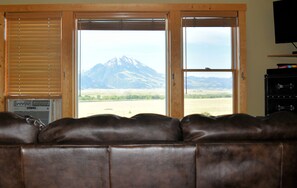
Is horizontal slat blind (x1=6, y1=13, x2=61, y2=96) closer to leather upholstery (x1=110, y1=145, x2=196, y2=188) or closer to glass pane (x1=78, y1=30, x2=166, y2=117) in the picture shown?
glass pane (x1=78, y1=30, x2=166, y2=117)

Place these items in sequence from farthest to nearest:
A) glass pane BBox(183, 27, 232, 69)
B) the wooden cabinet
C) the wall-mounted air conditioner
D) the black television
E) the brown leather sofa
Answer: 1. glass pane BBox(183, 27, 232, 69)
2. the wall-mounted air conditioner
3. the black television
4. the wooden cabinet
5. the brown leather sofa

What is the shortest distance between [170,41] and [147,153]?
3679 mm

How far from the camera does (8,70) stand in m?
4.86

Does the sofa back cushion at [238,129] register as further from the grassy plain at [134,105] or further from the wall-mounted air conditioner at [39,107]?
the wall-mounted air conditioner at [39,107]

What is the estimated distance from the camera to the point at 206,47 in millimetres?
4867

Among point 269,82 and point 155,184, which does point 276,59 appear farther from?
point 155,184

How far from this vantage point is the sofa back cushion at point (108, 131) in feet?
4.37

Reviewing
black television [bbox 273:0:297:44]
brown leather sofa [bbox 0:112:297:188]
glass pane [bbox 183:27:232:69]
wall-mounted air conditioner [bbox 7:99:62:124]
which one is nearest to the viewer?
brown leather sofa [bbox 0:112:297:188]

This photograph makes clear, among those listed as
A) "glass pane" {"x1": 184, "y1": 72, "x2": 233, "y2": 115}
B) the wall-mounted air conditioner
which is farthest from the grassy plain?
the wall-mounted air conditioner

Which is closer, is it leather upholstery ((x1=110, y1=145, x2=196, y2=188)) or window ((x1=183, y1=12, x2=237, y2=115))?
leather upholstery ((x1=110, y1=145, x2=196, y2=188))

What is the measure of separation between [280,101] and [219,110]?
97 centimetres

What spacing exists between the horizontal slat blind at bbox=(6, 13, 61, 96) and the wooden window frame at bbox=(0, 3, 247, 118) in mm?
99

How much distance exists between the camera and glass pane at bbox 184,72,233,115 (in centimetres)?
490

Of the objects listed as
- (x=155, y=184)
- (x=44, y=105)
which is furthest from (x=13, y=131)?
(x=44, y=105)
